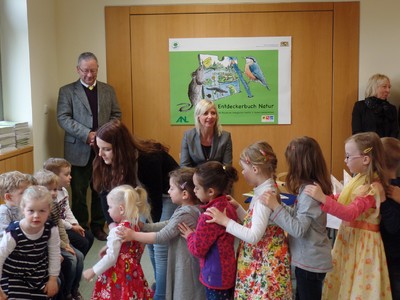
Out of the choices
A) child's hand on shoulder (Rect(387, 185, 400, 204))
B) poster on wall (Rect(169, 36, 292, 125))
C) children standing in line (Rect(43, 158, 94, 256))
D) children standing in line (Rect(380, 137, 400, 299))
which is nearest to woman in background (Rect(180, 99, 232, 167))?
children standing in line (Rect(43, 158, 94, 256))

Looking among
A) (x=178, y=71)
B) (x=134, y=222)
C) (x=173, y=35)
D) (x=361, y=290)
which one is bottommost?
(x=361, y=290)

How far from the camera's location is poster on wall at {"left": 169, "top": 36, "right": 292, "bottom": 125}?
15.3 feet

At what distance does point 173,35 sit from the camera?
468 cm

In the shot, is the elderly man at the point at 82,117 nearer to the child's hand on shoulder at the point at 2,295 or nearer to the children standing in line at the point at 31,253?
the children standing in line at the point at 31,253

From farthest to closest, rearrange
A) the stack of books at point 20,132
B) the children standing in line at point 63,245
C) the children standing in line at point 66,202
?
the stack of books at point 20,132, the children standing in line at point 66,202, the children standing in line at point 63,245

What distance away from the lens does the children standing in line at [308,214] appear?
219 centimetres

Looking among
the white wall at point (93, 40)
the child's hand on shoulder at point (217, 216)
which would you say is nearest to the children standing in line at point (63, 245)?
the child's hand on shoulder at point (217, 216)

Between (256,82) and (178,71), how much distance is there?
774 mm

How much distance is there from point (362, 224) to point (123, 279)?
121 centimetres

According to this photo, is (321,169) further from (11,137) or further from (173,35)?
(173,35)

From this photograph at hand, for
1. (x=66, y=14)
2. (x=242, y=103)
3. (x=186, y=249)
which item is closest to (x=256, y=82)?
(x=242, y=103)

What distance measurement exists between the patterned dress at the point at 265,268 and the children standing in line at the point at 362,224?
11.0 inches

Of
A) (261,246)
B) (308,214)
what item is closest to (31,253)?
(261,246)

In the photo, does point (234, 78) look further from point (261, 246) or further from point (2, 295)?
point (2, 295)
